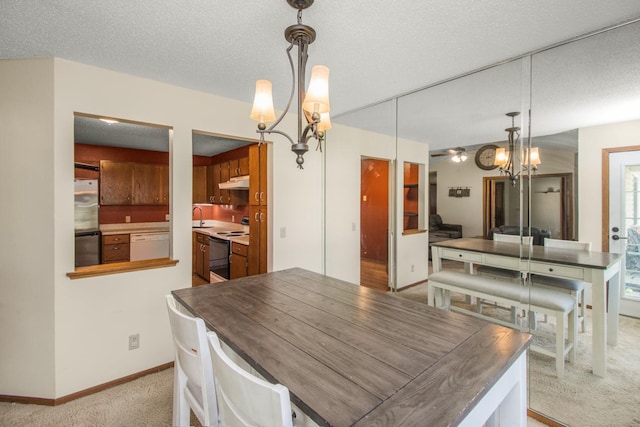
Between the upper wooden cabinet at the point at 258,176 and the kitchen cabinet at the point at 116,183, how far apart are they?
293 centimetres

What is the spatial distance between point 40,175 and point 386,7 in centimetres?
249

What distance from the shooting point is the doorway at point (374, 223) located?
331cm

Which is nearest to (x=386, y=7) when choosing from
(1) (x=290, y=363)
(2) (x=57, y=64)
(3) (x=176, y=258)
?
(1) (x=290, y=363)

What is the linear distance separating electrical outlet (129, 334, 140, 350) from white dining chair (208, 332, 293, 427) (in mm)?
1804

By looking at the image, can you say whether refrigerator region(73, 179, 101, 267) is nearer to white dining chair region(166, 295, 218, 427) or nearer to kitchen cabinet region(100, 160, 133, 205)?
kitchen cabinet region(100, 160, 133, 205)

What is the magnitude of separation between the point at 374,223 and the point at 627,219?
222 centimetres

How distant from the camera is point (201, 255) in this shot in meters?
5.01

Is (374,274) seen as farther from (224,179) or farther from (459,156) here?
(224,179)

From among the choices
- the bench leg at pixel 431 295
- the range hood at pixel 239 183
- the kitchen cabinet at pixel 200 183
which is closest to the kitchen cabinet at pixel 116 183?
the kitchen cabinet at pixel 200 183

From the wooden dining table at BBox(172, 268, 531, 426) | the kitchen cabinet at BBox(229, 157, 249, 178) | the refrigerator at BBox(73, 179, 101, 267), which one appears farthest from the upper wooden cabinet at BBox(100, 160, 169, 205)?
the wooden dining table at BBox(172, 268, 531, 426)

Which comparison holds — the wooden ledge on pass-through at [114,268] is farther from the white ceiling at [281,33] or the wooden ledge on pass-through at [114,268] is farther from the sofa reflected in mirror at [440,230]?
the sofa reflected in mirror at [440,230]

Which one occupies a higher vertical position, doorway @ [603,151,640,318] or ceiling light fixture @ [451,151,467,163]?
ceiling light fixture @ [451,151,467,163]

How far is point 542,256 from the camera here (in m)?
1.96

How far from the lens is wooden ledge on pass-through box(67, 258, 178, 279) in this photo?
2.13m
